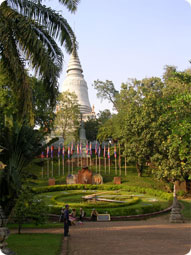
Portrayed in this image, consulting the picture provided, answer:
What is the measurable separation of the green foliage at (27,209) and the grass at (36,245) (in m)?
1.27

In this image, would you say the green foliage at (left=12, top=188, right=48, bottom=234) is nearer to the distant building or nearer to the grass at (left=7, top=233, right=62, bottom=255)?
the grass at (left=7, top=233, right=62, bottom=255)

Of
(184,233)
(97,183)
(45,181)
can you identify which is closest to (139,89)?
(97,183)

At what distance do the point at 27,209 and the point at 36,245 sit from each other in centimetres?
289

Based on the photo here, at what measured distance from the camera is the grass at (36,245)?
7680 millimetres

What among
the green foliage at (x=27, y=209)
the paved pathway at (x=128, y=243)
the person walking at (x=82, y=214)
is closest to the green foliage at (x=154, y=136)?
the person walking at (x=82, y=214)

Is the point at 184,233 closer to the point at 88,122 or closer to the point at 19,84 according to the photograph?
the point at 19,84

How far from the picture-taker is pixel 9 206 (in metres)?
10.9

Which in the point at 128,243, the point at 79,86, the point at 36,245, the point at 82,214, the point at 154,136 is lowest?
the point at 82,214

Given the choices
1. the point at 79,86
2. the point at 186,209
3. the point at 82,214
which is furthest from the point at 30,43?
the point at 79,86

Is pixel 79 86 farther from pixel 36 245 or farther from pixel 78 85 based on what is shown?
pixel 36 245

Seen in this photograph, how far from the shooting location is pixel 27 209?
1120cm

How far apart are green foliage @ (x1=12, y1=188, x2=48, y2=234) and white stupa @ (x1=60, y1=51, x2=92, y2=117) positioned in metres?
40.1

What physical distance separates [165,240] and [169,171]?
550 inches

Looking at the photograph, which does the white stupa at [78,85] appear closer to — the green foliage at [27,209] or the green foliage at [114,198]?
the green foliage at [114,198]
